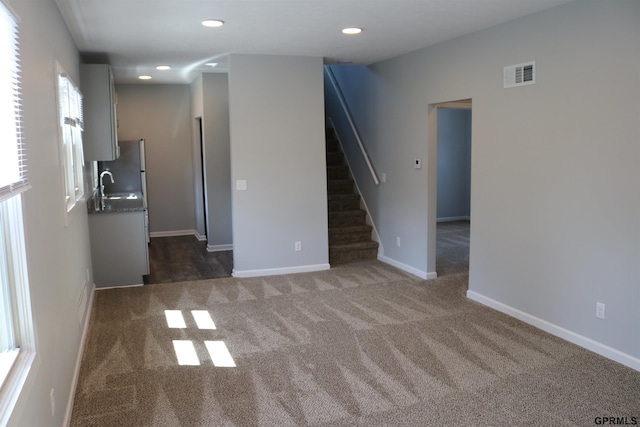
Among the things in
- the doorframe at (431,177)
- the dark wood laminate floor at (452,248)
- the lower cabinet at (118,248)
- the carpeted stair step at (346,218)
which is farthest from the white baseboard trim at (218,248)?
the doorframe at (431,177)

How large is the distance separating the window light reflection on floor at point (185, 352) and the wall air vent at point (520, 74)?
3.40 meters

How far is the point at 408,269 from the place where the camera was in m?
6.18

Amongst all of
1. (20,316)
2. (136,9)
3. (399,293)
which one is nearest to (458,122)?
(399,293)

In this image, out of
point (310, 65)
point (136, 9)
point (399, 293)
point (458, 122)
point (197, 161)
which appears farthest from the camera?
point (458, 122)

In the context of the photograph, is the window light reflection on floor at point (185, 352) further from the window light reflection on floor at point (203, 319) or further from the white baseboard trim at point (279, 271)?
the white baseboard trim at point (279, 271)

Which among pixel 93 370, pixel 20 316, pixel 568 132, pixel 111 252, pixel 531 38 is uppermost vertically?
pixel 531 38

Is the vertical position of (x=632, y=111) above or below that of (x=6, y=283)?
above

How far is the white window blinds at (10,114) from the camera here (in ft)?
6.26

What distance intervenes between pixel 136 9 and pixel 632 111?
357 cm

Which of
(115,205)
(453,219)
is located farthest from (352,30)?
(453,219)

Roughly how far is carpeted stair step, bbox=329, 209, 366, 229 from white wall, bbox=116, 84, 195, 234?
3.03 meters

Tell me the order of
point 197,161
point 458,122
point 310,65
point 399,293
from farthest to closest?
1. point 458,122
2. point 197,161
3. point 310,65
4. point 399,293

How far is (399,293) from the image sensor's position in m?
5.31

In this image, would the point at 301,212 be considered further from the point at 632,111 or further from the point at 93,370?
the point at 632,111
